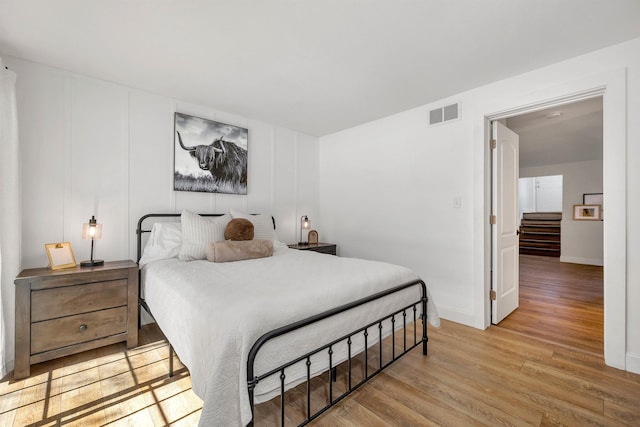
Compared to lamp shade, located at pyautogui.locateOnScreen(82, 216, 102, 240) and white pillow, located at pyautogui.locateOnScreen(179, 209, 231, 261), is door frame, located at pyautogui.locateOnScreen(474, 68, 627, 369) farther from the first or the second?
lamp shade, located at pyautogui.locateOnScreen(82, 216, 102, 240)

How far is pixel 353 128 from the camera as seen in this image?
168 inches

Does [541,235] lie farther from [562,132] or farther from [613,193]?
[613,193]

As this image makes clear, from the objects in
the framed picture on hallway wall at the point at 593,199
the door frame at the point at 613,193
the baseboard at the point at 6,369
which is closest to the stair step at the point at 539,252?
the framed picture on hallway wall at the point at 593,199

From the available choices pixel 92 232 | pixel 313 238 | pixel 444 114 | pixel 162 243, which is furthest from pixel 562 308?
pixel 92 232

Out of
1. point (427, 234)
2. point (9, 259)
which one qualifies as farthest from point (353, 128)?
point (9, 259)

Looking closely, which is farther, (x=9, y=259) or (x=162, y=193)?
(x=162, y=193)

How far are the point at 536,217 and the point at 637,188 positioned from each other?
321 inches

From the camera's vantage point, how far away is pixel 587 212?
6555 mm

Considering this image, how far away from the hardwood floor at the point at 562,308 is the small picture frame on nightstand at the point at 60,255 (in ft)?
14.0

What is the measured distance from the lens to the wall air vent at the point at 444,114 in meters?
3.12

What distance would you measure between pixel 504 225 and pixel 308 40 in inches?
111

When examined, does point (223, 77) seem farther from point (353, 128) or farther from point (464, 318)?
point (464, 318)

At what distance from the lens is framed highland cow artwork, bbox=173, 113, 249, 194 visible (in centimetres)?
324

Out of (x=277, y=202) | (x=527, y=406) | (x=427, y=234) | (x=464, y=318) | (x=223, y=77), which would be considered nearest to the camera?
(x=527, y=406)
